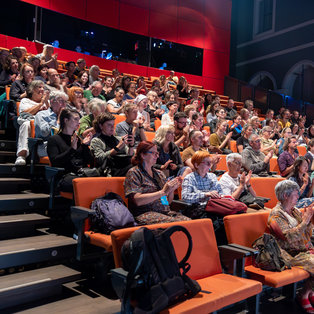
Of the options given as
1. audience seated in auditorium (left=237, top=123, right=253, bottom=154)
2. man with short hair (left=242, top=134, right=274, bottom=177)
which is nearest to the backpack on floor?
man with short hair (left=242, top=134, right=274, bottom=177)

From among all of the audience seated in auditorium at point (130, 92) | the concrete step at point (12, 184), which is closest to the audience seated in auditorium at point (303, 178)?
the concrete step at point (12, 184)

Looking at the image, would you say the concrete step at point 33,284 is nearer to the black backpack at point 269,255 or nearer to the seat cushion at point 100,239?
the seat cushion at point 100,239

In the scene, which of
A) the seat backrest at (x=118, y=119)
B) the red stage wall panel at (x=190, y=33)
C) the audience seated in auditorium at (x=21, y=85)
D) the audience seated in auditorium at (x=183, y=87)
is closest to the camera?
the audience seated in auditorium at (x=21, y=85)

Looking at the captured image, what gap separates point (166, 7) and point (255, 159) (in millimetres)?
8287

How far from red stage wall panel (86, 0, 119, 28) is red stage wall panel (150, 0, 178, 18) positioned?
1.30m

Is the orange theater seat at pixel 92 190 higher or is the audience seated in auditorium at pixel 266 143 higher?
the audience seated in auditorium at pixel 266 143

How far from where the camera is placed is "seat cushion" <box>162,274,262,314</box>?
169 cm

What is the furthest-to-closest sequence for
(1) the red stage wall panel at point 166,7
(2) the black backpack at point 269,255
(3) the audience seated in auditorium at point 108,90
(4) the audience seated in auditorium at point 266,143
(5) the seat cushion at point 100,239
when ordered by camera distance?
(1) the red stage wall panel at point 166,7 < (3) the audience seated in auditorium at point 108,90 < (4) the audience seated in auditorium at point 266,143 < (2) the black backpack at point 269,255 < (5) the seat cushion at point 100,239

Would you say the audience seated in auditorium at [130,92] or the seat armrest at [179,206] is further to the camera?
the audience seated in auditorium at [130,92]

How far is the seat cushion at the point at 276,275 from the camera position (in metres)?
2.23

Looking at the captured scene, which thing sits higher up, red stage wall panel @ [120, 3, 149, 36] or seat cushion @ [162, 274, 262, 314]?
red stage wall panel @ [120, 3, 149, 36]

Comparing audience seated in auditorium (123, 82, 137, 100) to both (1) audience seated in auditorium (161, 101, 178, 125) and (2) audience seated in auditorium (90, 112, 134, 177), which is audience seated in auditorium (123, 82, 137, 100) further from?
(2) audience seated in auditorium (90, 112, 134, 177)

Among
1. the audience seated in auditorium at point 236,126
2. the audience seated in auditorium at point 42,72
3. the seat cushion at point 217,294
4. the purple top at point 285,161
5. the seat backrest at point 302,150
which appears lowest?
the seat cushion at point 217,294

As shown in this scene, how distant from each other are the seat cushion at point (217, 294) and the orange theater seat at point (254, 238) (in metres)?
0.24
